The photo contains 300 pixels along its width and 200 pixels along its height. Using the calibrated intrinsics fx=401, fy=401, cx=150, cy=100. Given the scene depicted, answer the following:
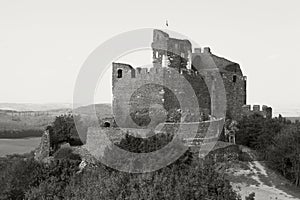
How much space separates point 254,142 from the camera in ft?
92.5

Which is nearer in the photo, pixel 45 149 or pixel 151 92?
pixel 45 149

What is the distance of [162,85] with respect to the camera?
2856cm

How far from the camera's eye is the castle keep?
28.0 m

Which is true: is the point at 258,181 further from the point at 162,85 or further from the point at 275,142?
the point at 162,85

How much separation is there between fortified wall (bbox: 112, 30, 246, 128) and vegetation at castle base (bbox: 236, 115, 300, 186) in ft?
11.2

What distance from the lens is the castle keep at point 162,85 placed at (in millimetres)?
27953

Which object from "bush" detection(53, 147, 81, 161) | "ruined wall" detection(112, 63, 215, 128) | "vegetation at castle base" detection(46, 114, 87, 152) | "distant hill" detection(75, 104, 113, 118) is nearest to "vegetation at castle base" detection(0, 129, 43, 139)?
"distant hill" detection(75, 104, 113, 118)

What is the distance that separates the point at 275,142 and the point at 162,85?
858cm

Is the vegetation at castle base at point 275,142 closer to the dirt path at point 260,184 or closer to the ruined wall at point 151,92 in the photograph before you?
the dirt path at point 260,184

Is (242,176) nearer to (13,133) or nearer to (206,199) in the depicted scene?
(206,199)

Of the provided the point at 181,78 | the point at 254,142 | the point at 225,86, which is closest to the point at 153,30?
the point at 181,78

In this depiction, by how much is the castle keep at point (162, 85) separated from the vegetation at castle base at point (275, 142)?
10.4 feet

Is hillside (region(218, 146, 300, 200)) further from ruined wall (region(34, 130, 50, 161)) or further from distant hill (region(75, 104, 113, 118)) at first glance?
distant hill (region(75, 104, 113, 118))

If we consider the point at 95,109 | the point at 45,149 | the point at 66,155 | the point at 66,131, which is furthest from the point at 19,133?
the point at 66,155
